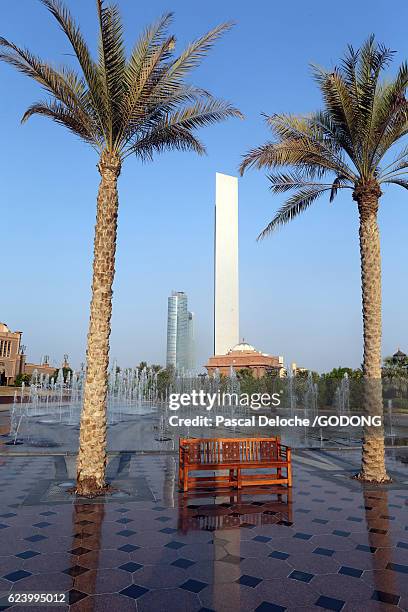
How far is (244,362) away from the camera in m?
69.1

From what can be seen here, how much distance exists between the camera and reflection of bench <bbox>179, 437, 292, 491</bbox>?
7.80m

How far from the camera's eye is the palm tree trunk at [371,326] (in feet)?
29.4

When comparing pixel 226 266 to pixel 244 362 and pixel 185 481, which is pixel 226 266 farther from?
pixel 185 481

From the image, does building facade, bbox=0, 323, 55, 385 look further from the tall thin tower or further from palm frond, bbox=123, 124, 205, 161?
palm frond, bbox=123, 124, 205, 161

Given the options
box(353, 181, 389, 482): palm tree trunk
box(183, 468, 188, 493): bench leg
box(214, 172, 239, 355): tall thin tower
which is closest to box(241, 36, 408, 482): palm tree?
box(353, 181, 389, 482): palm tree trunk

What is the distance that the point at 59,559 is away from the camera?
187 inches

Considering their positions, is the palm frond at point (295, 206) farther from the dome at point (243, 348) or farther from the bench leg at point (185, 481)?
the dome at point (243, 348)

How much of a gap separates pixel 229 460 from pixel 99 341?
10.1ft

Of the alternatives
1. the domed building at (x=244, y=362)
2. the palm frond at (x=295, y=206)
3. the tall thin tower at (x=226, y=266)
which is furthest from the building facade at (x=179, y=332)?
the palm frond at (x=295, y=206)

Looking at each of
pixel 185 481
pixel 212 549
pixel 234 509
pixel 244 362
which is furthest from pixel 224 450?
pixel 244 362

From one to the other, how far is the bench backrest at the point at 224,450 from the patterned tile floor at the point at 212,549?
0.58m

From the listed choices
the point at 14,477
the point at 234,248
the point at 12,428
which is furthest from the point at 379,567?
the point at 234,248

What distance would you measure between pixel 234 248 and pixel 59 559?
73202 mm

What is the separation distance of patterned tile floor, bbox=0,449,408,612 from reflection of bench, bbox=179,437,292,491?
25 centimetres
